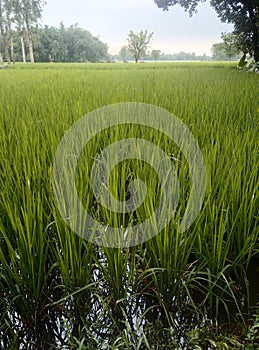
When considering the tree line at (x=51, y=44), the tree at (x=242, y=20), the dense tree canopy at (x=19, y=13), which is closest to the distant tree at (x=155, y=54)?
the tree line at (x=51, y=44)

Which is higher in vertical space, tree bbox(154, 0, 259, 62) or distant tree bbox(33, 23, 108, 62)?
distant tree bbox(33, 23, 108, 62)

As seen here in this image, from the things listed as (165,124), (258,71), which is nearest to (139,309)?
(165,124)

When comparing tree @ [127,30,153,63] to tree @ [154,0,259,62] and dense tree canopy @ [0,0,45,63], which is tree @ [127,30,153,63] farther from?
tree @ [154,0,259,62]

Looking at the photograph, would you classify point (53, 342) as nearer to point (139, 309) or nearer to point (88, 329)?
point (88, 329)

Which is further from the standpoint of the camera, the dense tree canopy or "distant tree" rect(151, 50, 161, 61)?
"distant tree" rect(151, 50, 161, 61)

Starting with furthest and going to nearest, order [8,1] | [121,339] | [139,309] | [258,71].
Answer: [8,1] → [258,71] → [139,309] → [121,339]

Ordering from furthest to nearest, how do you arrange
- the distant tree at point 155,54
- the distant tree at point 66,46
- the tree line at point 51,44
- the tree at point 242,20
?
the distant tree at point 155,54 → the distant tree at point 66,46 → the tree line at point 51,44 → the tree at point 242,20

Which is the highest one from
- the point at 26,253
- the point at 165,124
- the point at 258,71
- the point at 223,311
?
the point at 258,71

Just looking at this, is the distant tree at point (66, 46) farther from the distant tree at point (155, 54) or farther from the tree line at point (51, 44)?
the distant tree at point (155, 54)

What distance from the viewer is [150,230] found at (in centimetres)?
98

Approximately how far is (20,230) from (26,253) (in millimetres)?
65

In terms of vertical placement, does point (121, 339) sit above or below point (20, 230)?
below

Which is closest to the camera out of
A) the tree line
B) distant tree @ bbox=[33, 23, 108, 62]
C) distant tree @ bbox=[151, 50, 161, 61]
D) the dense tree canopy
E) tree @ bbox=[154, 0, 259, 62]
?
tree @ bbox=[154, 0, 259, 62]

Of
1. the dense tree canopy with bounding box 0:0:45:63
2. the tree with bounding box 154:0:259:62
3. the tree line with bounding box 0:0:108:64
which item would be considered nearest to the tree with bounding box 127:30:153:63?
the tree line with bounding box 0:0:108:64
